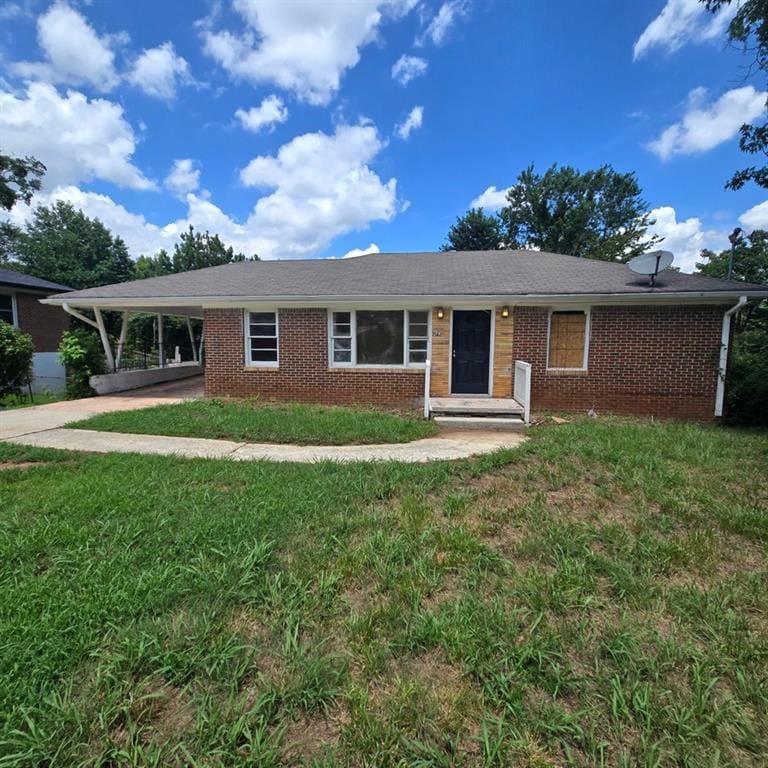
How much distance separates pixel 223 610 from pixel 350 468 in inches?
96.1

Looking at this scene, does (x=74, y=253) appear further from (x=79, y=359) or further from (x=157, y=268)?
(x=79, y=359)

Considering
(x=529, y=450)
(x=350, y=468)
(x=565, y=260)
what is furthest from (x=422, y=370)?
(x=565, y=260)

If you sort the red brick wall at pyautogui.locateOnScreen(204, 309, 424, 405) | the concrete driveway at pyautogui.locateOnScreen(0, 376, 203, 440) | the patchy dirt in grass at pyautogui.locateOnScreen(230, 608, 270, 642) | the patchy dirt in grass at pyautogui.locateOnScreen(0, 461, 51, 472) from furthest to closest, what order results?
the red brick wall at pyautogui.locateOnScreen(204, 309, 424, 405) → the concrete driveway at pyautogui.locateOnScreen(0, 376, 203, 440) → the patchy dirt in grass at pyautogui.locateOnScreen(0, 461, 51, 472) → the patchy dirt in grass at pyautogui.locateOnScreen(230, 608, 270, 642)

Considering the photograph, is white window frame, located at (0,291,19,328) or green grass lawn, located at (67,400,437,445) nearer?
green grass lawn, located at (67,400,437,445)

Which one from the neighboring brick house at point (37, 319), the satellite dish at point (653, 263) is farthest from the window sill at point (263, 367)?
the neighboring brick house at point (37, 319)

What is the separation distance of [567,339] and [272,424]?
618cm

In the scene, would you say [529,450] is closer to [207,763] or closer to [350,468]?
[350,468]

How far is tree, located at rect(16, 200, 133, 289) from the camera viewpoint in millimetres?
27858

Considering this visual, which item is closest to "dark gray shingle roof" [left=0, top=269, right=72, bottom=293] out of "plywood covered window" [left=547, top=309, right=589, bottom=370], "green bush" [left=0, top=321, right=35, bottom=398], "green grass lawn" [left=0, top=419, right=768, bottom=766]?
"green bush" [left=0, top=321, right=35, bottom=398]

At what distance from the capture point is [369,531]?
3.23m

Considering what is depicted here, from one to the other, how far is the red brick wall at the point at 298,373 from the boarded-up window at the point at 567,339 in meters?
2.84

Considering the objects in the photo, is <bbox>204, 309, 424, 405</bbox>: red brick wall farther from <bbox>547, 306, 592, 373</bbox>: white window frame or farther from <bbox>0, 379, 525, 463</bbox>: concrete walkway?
<bbox>547, 306, 592, 373</bbox>: white window frame

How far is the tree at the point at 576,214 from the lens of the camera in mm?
28547

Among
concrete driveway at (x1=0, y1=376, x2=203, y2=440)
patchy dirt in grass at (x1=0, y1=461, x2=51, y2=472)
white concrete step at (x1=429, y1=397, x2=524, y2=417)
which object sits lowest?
patchy dirt in grass at (x1=0, y1=461, x2=51, y2=472)
